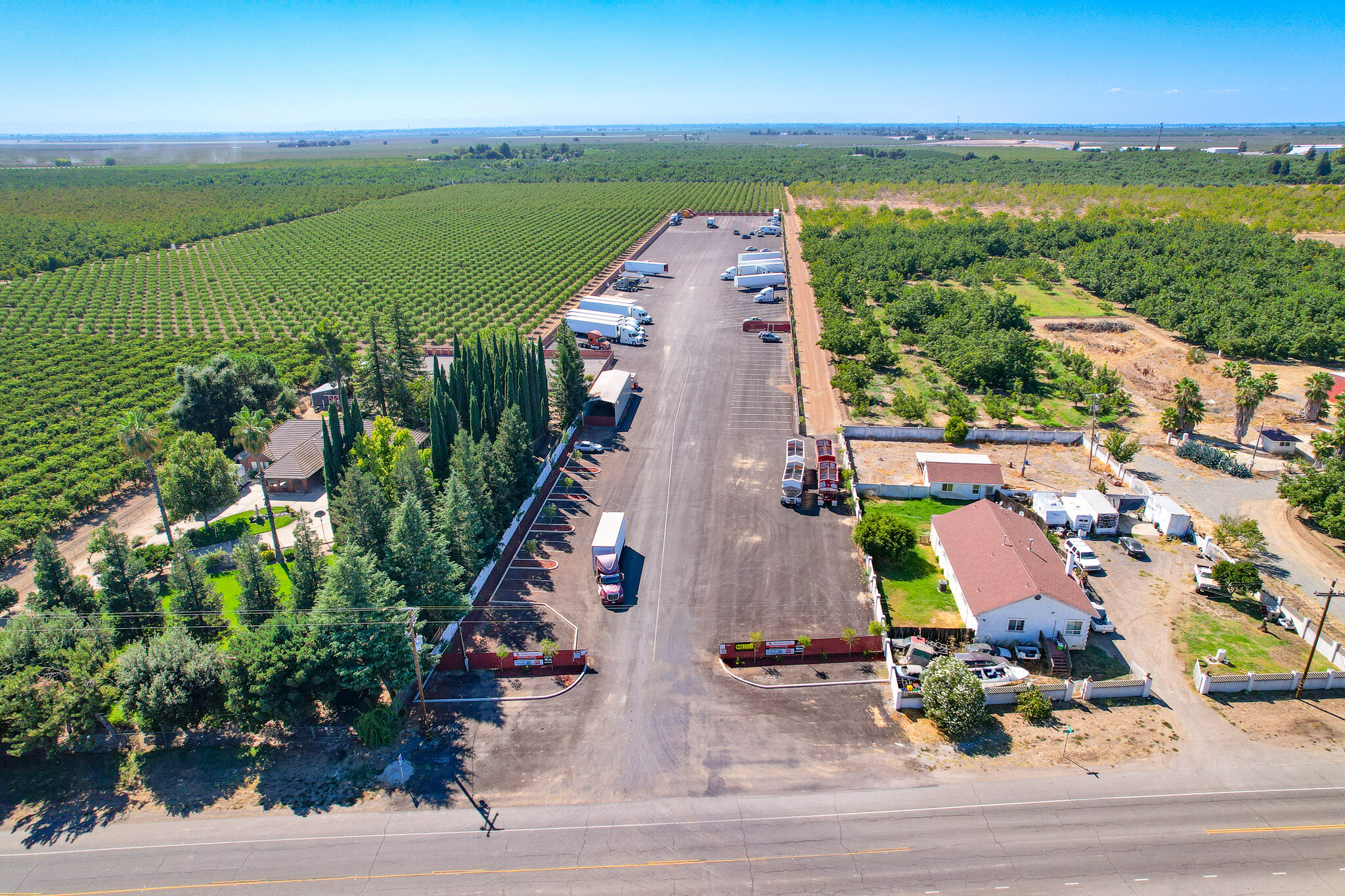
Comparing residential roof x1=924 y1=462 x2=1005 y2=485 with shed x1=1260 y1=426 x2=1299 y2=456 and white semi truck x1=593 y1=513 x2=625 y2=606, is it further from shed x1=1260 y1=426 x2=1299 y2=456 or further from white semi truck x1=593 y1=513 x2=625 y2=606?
shed x1=1260 y1=426 x2=1299 y2=456

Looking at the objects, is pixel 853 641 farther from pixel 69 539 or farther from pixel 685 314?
pixel 685 314

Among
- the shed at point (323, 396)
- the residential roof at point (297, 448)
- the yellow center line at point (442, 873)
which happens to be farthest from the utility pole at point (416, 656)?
the shed at point (323, 396)

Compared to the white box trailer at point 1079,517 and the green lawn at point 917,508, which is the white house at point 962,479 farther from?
the white box trailer at point 1079,517

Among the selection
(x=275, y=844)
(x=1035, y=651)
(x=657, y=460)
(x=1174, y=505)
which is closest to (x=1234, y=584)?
(x=1174, y=505)

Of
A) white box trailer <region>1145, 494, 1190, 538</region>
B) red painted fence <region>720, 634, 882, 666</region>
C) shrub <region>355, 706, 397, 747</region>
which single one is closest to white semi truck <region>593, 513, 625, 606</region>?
red painted fence <region>720, 634, 882, 666</region>

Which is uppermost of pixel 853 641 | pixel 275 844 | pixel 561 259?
pixel 561 259

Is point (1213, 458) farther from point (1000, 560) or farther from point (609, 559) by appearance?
point (609, 559)
